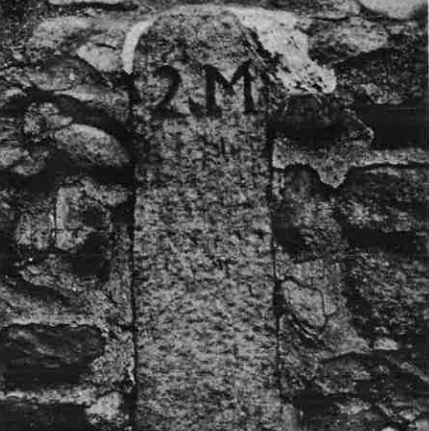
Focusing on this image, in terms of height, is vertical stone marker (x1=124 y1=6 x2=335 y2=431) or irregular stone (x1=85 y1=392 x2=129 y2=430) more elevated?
vertical stone marker (x1=124 y1=6 x2=335 y2=431)

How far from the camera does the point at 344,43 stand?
0.98 metres

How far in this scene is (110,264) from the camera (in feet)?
3.29

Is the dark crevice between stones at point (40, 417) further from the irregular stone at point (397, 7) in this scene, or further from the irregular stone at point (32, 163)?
the irregular stone at point (397, 7)

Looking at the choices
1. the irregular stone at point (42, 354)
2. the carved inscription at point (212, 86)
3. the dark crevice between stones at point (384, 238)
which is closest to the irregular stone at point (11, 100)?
the carved inscription at point (212, 86)

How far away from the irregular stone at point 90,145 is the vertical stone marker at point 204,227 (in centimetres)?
6

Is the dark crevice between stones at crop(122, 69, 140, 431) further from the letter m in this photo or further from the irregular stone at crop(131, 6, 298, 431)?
the letter m

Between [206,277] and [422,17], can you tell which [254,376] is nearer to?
[206,277]

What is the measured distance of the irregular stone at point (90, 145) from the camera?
990 mm

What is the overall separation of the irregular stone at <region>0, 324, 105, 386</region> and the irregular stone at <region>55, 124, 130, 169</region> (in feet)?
1.02

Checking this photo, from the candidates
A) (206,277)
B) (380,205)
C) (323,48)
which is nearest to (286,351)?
(206,277)

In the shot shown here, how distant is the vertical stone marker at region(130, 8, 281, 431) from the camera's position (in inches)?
37.7

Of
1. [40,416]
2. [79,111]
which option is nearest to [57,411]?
[40,416]

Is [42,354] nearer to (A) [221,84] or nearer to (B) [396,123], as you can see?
(A) [221,84]

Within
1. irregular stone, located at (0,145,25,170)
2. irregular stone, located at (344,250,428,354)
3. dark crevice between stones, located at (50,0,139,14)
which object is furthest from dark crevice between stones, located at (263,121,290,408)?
irregular stone, located at (0,145,25,170)
